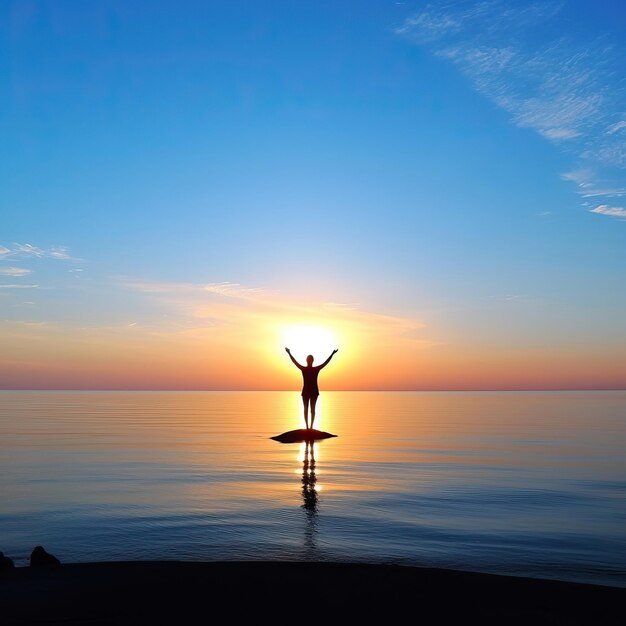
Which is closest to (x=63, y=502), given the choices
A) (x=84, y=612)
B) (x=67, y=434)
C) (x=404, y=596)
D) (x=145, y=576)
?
(x=145, y=576)

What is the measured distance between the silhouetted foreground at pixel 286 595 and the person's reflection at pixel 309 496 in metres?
2.62

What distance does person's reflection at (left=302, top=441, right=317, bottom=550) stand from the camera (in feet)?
34.7

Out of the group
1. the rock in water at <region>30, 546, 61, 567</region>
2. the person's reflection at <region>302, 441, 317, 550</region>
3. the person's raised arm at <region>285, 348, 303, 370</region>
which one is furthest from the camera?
the person's raised arm at <region>285, 348, 303, 370</region>

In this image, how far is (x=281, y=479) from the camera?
17.6 m

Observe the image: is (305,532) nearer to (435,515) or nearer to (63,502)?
(435,515)

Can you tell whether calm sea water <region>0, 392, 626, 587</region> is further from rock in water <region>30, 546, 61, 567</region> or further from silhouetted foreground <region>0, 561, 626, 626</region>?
silhouetted foreground <region>0, 561, 626, 626</region>

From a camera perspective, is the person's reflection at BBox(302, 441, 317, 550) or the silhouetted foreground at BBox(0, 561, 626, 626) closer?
the silhouetted foreground at BBox(0, 561, 626, 626)

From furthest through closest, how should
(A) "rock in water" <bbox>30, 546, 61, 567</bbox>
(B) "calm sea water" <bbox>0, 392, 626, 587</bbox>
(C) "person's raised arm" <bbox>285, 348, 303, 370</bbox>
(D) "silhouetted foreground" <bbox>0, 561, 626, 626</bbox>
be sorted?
(C) "person's raised arm" <bbox>285, 348, 303, 370</bbox> < (B) "calm sea water" <bbox>0, 392, 626, 587</bbox> < (A) "rock in water" <bbox>30, 546, 61, 567</bbox> < (D) "silhouetted foreground" <bbox>0, 561, 626, 626</bbox>

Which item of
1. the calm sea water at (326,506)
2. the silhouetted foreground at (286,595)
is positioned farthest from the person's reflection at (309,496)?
the silhouetted foreground at (286,595)

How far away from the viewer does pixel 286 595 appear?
6.67 m

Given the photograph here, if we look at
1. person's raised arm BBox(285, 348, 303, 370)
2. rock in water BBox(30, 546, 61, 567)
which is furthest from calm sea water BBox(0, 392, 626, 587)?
person's raised arm BBox(285, 348, 303, 370)

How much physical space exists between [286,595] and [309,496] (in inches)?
323

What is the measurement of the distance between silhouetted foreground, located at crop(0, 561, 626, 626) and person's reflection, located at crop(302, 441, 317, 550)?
8.61ft

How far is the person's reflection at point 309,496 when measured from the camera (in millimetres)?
10570
